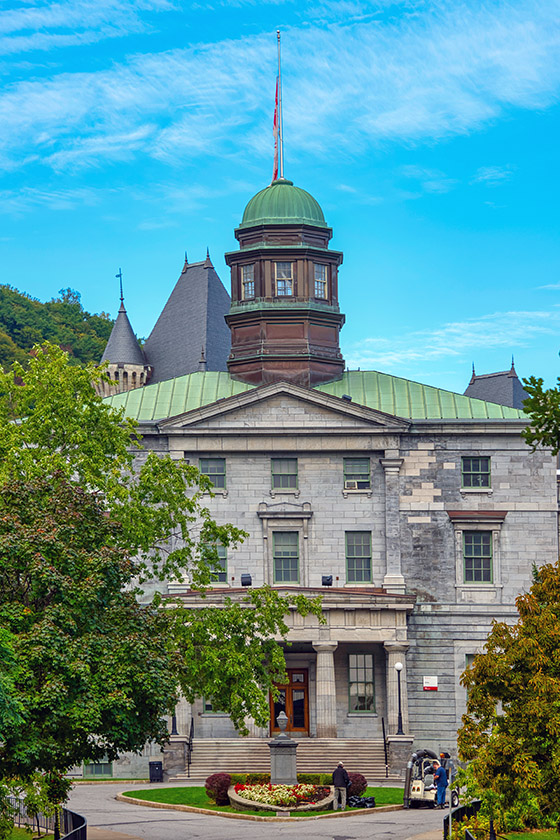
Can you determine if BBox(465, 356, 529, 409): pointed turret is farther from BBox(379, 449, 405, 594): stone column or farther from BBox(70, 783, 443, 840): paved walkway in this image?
BBox(70, 783, 443, 840): paved walkway

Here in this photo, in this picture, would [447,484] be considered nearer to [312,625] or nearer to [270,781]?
[312,625]

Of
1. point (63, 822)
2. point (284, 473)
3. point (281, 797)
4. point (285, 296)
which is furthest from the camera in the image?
point (285, 296)

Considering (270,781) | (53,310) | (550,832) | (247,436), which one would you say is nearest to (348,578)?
(247,436)

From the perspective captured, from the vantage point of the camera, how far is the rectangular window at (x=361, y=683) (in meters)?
52.1

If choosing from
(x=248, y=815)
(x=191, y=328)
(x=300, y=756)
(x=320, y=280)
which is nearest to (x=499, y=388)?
(x=191, y=328)

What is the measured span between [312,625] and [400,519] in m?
6.28

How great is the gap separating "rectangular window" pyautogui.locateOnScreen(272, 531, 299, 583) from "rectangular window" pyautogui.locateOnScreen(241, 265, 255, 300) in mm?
11521

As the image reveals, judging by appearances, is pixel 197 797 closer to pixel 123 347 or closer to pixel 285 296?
pixel 285 296

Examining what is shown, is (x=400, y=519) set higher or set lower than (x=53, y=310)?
lower

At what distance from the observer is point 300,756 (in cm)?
4825

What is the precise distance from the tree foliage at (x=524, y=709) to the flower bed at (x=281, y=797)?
483 inches

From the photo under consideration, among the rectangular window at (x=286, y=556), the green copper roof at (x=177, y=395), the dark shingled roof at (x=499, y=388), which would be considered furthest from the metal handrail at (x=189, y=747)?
the dark shingled roof at (x=499, y=388)

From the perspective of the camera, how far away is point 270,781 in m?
40.3

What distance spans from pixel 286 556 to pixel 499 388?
1475 inches
